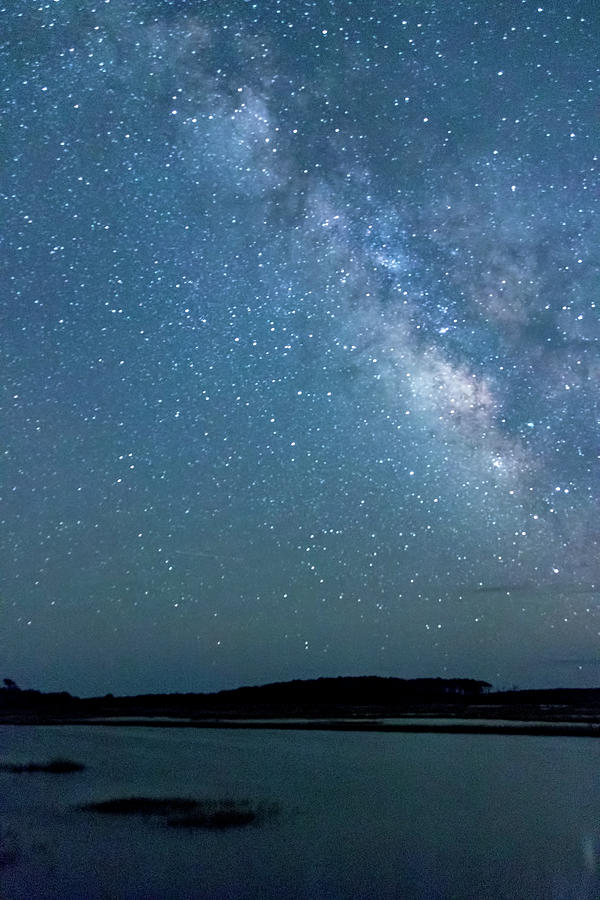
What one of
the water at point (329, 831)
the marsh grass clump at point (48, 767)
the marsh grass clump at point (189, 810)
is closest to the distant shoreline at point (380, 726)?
the water at point (329, 831)

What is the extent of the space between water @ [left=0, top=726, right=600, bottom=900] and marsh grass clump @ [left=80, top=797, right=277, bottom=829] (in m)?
0.55

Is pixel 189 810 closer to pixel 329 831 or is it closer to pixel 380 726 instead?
pixel 329 831

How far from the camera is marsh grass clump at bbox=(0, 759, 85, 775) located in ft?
96.7

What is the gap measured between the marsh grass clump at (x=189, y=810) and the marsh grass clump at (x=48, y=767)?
23.9ft

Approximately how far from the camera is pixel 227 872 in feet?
46.7

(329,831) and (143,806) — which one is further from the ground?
(143,806)

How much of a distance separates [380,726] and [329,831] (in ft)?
112

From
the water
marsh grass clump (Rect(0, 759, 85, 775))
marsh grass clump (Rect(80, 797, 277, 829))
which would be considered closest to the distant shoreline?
the water

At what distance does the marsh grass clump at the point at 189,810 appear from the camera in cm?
1855

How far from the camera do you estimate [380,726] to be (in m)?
51.1

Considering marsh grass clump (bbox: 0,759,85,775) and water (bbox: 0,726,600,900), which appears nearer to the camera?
water (bbox: 0,726,600,900)

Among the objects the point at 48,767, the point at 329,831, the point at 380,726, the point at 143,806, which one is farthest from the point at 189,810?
the point at 380,726

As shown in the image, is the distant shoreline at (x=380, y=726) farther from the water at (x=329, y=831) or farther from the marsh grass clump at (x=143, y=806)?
the marsh grass clump at (x=143, y=806)

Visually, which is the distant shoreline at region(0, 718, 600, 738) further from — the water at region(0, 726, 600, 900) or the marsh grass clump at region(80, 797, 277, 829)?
the marsh grass clump at region(80, 797, 277, 829)
